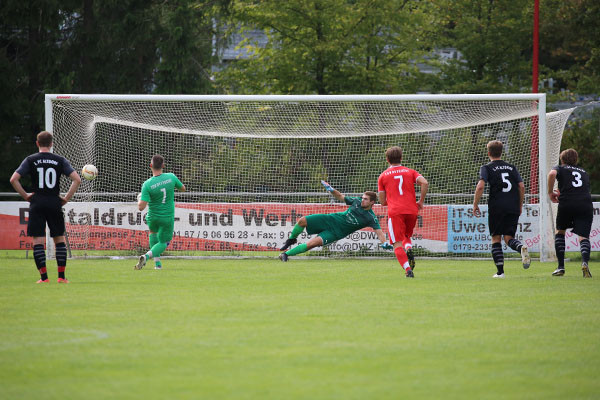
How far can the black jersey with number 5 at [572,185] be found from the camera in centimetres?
1241

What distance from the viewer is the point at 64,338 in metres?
6.52

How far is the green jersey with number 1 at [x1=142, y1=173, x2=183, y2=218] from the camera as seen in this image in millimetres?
13852

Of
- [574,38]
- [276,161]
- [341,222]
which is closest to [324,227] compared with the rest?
[341,222]

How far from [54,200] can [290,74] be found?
18.7m

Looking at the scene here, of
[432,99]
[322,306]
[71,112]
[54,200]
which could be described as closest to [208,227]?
[71,112]

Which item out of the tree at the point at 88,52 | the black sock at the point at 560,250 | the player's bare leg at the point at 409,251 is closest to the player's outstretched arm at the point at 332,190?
the player's bare leg at the point at 409,251

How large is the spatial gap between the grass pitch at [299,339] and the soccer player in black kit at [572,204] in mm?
1060

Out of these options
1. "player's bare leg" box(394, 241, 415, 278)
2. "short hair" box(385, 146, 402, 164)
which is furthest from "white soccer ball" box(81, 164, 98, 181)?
"player's bare leg" box(394, 241, 415, 278)

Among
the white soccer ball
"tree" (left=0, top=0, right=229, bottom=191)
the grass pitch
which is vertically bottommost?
the grass pitch

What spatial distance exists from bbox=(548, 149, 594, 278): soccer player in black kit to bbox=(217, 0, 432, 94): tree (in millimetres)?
15749

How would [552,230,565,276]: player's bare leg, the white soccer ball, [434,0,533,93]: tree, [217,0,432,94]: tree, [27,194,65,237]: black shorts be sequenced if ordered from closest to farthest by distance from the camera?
[27,194,65,237]: black shorts < [552,230,565,276]: player's bare leg < the white soccer ball < [217,0,432,94]: tree < [434,0,533,93]: tree

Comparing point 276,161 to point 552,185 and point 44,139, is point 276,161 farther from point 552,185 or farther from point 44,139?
point 44,139

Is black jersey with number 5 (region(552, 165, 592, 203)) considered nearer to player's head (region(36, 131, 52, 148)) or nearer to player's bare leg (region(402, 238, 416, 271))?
player's bare leg (region(402, 238, 416, 271))

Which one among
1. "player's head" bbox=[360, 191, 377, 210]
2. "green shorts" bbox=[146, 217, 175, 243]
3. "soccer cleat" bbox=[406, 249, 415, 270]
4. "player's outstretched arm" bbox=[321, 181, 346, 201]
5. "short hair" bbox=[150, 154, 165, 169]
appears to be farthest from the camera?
"player's head" bbox=[360, 191, 377, 210]
